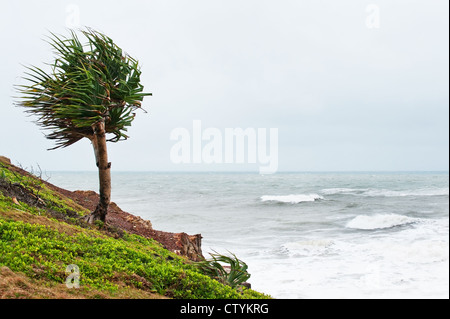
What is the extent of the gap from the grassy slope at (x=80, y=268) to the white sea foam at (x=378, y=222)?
22.2 meters

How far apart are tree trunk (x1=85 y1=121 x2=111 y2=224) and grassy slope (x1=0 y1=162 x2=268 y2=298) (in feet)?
6.05

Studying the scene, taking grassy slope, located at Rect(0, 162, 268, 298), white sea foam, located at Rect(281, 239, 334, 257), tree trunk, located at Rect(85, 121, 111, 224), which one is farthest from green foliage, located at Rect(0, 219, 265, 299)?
white sea foam, located at Rect(281, 239, 334, 257)

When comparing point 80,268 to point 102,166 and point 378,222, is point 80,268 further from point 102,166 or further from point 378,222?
point 378,222

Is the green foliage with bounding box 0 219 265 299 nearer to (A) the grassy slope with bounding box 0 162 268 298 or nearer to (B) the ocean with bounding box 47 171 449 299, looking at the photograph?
(A) the grassy slope with bounding box 0 162 268 298

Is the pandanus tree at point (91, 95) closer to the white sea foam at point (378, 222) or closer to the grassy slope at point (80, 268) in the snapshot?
the grassy slope at point (80, 268)

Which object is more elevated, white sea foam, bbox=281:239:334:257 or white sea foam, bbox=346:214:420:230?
white sea foam, bbox=281:239:334:257

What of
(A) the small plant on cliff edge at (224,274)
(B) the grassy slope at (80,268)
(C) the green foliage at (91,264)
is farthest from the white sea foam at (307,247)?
(C) the green foliage at (91,264)

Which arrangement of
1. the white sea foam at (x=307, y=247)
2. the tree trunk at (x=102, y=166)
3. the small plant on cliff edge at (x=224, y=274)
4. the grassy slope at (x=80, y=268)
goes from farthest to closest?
the white sea foam at (x=307, y=247) → the tree trunk at (x=102, y=166) → the small plant on cliff edge at (x=224, y=274) → the grassy slope at (x=80, y=268)

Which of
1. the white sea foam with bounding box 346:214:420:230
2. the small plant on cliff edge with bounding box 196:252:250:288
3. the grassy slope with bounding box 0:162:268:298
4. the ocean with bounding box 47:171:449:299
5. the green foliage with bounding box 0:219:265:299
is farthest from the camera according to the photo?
the white sea foam with bounding box 346:214:420:230

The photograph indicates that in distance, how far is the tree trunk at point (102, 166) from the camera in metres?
9.91

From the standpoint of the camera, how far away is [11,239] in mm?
6582

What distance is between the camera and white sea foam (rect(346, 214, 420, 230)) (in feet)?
89.4

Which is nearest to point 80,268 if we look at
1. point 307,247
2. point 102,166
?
point 102,166
